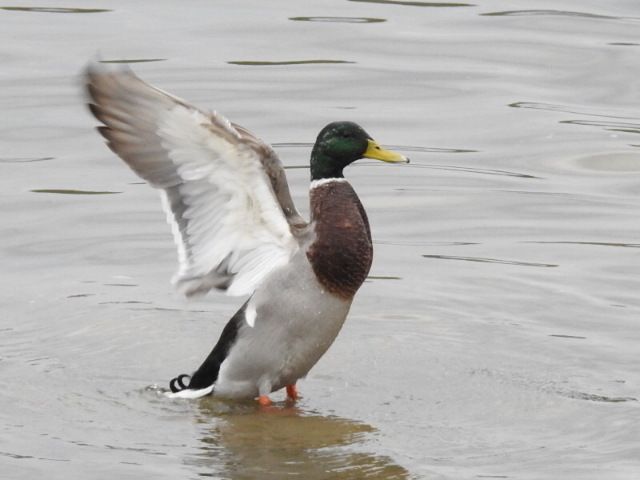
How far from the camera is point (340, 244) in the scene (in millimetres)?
8047

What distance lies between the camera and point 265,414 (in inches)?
322

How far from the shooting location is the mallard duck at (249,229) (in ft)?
25.6

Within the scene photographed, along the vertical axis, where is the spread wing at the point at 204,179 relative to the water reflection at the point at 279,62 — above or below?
above

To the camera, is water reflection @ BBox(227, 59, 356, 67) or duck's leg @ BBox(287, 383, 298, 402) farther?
water reflection @ BBox(227, 59, 356, 67)

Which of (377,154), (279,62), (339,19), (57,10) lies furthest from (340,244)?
(57,10)

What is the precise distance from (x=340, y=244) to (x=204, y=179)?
711 millimetres

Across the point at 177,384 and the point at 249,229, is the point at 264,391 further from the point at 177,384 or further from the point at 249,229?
the point at 249,229

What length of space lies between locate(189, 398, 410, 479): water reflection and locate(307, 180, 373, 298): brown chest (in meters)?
0.66

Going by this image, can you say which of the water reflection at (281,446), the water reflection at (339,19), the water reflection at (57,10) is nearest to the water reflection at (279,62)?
the water reflection at (339,19)

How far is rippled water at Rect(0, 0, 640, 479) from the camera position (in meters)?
7.64

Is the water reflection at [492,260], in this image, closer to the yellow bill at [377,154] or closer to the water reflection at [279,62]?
the yellow bill at [377,154]

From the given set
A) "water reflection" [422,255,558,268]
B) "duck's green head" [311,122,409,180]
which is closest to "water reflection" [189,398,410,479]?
"duck's green head" [311,122,409,180]

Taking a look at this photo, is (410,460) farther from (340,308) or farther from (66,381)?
(66,381)

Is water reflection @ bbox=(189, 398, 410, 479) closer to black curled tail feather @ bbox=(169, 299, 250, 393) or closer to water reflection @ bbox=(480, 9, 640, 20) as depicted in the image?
black curled tail feather @ bbox=(169, 299, 250, 393)
